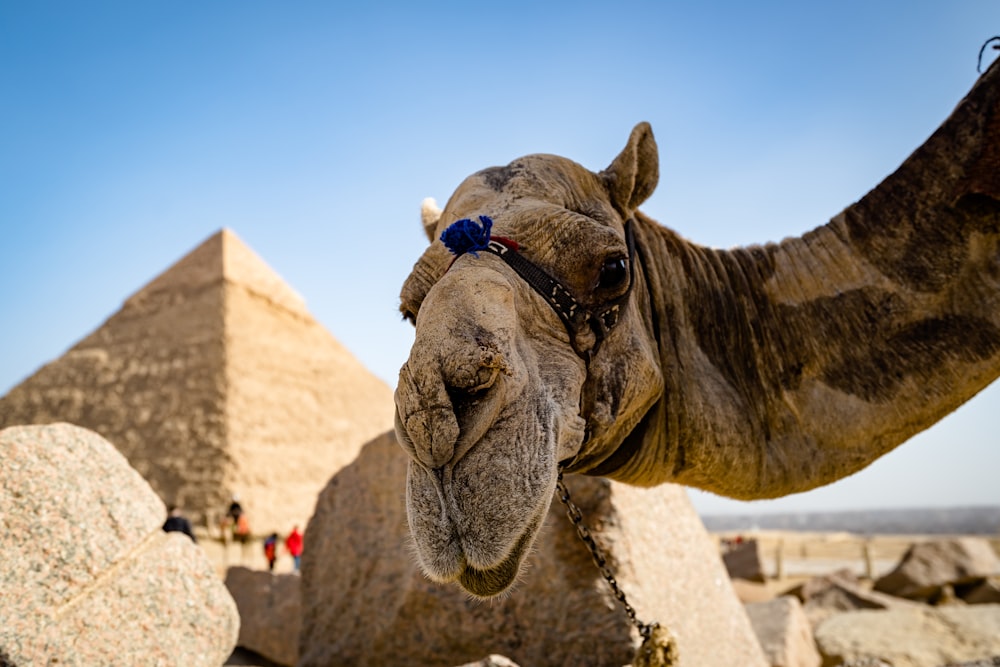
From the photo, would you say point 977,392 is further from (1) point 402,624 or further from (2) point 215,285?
(2) point 215,285

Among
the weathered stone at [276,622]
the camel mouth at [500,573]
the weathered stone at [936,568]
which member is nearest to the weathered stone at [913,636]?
the weathered stone at [276,622]

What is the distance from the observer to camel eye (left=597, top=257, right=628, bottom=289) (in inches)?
96.3

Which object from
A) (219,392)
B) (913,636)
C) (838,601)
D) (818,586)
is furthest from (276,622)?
(219,392)

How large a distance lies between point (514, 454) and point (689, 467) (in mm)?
1148

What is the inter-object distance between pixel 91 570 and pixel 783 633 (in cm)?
540

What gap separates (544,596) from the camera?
429 centimetres

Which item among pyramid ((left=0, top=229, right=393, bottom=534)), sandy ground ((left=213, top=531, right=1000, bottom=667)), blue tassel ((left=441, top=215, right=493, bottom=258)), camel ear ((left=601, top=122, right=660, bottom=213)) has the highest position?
pyramid ((left=0, top=229, right=393, bottom=534))

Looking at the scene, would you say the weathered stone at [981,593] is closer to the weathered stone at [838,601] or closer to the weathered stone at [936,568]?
the weathered stone at [936,568]

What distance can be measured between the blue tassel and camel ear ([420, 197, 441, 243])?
102cm

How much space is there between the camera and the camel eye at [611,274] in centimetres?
245

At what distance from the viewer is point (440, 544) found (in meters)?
1.85

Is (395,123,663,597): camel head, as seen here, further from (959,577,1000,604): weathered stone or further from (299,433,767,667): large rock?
(959,577,1000,604): weathered stone

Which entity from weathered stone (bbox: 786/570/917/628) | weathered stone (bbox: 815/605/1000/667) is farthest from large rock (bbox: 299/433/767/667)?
weathered stone (bbox: 786/570/917/628)

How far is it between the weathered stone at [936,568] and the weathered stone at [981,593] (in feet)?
0.61
